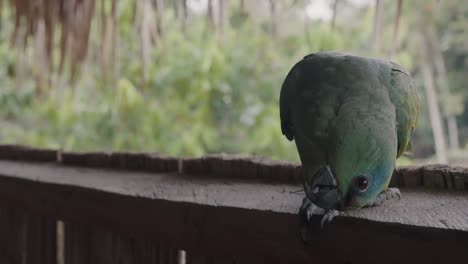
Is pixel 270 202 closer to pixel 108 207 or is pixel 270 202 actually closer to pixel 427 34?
pixel 108 207

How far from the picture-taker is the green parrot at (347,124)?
623 mm

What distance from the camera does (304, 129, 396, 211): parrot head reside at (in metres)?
0.61

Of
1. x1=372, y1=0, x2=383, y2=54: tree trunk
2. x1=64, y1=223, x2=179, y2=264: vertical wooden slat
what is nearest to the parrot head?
x1=64, y1=223, x2=179, y2=264: vertical wooden slat

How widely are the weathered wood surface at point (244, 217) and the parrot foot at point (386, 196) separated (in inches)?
0.6

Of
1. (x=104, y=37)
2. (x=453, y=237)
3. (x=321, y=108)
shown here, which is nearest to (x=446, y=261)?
(x=453, y=237)

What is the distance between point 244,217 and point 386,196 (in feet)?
0.68

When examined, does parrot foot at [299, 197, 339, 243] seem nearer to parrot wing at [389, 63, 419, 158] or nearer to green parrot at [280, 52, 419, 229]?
green parrot at [280, 52, 419, 229]

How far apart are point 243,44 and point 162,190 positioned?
3919 mm

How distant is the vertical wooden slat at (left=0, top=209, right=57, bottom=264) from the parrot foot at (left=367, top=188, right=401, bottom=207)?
Answer: 0.81m

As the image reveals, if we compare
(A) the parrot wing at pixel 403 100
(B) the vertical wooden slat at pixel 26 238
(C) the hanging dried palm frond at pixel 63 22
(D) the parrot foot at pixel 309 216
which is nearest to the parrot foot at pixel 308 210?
(D) the parrot foot at pixel 309 216

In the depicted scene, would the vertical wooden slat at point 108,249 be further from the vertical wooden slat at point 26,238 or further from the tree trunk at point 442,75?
the tree trunk at point 442,75

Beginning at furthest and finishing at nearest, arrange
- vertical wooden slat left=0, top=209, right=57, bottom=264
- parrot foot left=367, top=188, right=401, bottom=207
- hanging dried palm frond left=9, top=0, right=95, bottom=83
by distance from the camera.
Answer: hanging dried palm frond left=9, top=0, right=95, bottom=83 < vertical wooden slat left=0, top=209, right=57, bottom=264 < parrot foot left=367, top=188, right=401, bottom=207

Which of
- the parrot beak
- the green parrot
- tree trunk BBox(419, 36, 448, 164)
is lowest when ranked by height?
tree trunk BBox(419, 36, 448, 164)

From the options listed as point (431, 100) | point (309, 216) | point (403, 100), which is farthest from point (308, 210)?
point (431, 100)
